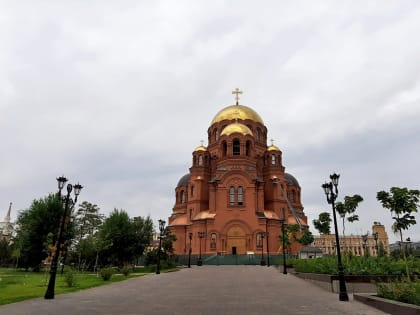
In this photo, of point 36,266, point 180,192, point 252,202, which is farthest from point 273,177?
point 36,266

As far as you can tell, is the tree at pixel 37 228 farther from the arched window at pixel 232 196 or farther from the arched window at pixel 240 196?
the arched window at pixel 240 196

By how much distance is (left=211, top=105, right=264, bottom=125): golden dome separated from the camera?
50706 mm

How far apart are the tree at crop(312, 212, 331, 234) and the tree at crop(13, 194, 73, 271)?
26.7m

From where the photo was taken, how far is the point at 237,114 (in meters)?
50.8

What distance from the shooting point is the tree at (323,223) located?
35312 mm

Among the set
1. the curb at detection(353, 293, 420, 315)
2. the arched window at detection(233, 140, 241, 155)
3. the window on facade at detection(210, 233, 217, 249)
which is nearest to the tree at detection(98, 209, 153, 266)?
the window on facade at detection(210, 233, 217, 249)

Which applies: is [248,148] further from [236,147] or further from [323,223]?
[323,223]

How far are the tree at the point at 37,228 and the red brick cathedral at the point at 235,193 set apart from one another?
49.7 feet

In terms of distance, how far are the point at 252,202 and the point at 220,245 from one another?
6705 millimetres

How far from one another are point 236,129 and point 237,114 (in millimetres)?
5566

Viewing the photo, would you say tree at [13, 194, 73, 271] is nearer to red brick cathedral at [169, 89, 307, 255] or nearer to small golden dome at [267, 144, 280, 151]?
red brick cathedral at [169, 89, 307, 255]

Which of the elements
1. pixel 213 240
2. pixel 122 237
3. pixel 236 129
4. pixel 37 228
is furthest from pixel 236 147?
pixel 37 228

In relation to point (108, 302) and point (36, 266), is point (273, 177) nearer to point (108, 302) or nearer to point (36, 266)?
point (36, 266)

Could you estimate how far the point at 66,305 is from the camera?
32.0 feet
